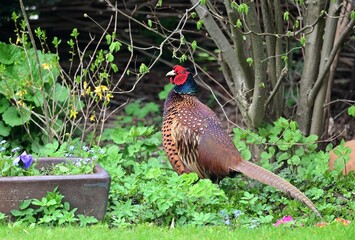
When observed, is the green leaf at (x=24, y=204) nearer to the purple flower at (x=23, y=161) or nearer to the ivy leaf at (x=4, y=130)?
the purple flower at (x=23, y=161)

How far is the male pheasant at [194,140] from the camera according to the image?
6000 mm

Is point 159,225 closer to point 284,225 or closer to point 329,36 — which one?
point 284,225

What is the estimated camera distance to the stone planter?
5164mm

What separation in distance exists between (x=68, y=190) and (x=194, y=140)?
1.17m

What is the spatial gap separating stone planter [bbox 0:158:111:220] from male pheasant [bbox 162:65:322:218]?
3.02 feet

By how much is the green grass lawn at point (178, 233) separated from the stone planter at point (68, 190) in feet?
0.71

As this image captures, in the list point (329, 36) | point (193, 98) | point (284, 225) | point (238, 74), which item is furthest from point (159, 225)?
point (329, 36)

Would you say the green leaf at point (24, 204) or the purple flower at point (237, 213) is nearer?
the green leaf at point (24, 204)

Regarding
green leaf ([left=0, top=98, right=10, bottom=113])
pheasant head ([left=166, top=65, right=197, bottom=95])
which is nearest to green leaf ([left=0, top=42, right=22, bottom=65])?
green leaf ([left=0, top=98, right=10, bottom=113])

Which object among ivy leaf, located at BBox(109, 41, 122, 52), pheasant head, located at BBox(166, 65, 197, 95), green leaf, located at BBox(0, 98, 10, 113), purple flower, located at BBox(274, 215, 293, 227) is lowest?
purple flower, located at BBox(274, 215, 293, 227)

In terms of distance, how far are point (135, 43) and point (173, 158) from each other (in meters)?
4.55

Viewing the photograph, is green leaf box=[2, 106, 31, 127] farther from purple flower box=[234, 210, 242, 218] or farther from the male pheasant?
purple flower box=[234, 210, 242, 218]

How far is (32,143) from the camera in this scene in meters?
7.67

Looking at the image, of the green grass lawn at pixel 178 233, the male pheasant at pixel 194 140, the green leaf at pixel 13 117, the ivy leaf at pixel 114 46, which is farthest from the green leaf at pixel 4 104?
the green grass lawn at pixel 178 233
